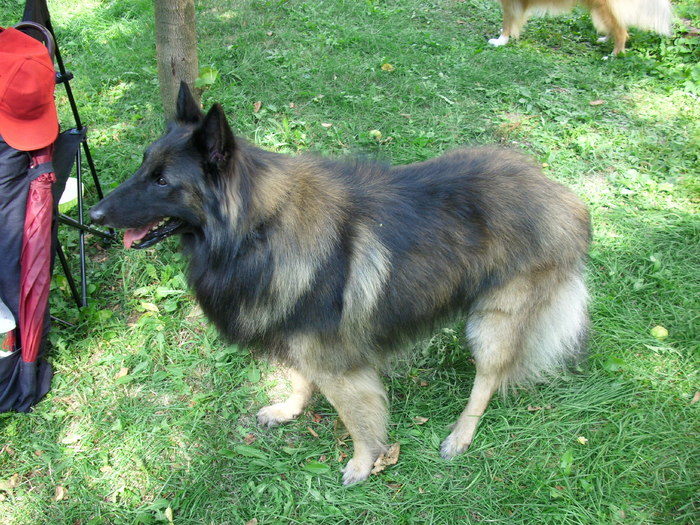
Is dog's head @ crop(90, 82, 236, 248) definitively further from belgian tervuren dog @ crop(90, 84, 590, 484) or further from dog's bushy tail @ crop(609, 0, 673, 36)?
dog's bushy tail @ crop(609, 0, 673, 36)

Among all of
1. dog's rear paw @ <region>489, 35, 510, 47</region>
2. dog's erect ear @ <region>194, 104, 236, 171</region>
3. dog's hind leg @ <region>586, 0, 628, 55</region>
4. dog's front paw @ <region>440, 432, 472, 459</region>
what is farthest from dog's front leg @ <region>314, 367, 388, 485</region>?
dog's hind leg @ <region>586, 0, 628, 55</region>

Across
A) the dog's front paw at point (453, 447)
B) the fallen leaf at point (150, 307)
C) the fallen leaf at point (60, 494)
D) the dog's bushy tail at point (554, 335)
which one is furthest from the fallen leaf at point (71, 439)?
the dog's bushy tail at point (554, 335)

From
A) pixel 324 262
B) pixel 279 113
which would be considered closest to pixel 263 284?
pixel 324 262

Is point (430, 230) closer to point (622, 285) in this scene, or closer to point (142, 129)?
point (622, 285)

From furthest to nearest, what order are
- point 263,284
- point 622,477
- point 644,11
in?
point 644,11 < point 622,477 < point 263,284

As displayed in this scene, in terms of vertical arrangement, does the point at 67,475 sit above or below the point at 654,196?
below

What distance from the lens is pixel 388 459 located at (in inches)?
107

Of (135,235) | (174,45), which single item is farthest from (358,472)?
(174,45)

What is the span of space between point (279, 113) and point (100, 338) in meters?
2.86

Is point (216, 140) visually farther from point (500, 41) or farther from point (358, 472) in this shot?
point (500, 41)

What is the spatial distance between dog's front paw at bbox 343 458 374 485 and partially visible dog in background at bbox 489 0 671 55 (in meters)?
5.71

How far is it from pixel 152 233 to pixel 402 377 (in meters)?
1.78

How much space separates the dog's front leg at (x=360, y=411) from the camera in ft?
8.09

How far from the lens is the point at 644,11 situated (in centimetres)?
593
